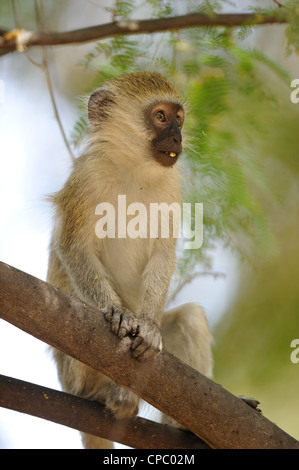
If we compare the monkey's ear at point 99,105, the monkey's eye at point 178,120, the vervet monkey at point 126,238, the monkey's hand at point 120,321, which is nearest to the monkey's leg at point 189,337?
the vervet monkey at point 126,238

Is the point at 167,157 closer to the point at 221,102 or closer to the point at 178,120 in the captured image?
the point at 178,120

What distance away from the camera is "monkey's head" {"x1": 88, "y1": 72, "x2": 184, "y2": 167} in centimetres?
575

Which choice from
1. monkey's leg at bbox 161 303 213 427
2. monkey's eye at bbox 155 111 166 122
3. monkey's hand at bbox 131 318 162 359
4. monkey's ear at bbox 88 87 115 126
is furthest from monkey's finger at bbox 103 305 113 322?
monkey's ear at bbox 88 87 115 126

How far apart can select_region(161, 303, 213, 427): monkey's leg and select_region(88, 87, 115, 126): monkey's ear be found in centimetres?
197

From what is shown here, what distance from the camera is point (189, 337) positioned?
5.75m

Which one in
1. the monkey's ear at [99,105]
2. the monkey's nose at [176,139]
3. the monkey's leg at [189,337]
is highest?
the monkey's ear at [99,105]

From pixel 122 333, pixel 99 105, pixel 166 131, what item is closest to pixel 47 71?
pixel 99 105

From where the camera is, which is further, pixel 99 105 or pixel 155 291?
pixel 99 105

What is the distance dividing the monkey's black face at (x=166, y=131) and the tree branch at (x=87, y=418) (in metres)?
2.20

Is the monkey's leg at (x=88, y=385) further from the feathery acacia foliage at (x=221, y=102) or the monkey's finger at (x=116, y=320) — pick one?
the feathery acacia foliage at (x=221, y=102)

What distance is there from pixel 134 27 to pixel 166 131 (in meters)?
1.25

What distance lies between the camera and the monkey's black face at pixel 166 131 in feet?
18.5

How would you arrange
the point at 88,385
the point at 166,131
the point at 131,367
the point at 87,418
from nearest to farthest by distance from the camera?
1. the point at 131,367
2. the point at 87,418
3. the point at 88,385
4. the point at 166,131
